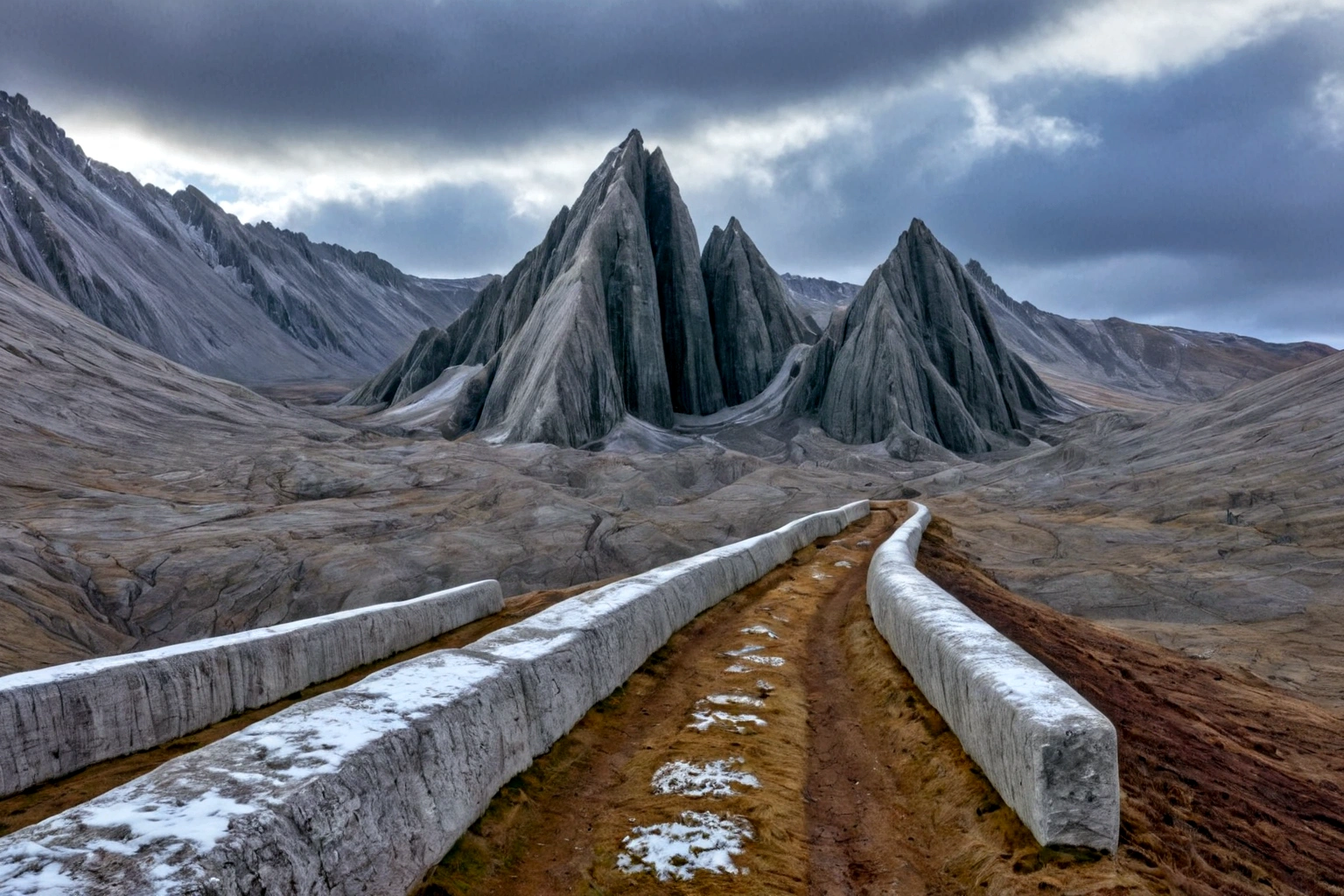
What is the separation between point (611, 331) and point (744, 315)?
1574 cm

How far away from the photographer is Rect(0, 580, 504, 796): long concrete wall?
6684 millimetres

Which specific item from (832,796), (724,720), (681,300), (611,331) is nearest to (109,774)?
(724,720)

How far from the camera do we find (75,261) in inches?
3489

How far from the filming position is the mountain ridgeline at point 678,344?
65.0m

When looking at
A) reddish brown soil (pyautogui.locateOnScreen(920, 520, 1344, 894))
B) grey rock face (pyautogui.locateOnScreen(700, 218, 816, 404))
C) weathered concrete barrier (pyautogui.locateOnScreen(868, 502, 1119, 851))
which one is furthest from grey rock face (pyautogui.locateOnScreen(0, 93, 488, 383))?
weathered concrete barrier (pyautogui.locateOnScreen(868, 502, 1119, 851))

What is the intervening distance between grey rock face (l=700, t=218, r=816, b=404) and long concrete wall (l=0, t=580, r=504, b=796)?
2785 inches

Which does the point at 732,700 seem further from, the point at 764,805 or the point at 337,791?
the point at 337,791

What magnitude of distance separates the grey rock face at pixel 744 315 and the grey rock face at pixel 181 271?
210ft

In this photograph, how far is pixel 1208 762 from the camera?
8.35 m

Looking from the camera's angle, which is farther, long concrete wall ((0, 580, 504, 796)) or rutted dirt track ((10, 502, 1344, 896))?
long concrete wall ((0, 580, 504, 796))

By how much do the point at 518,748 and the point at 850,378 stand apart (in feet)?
214

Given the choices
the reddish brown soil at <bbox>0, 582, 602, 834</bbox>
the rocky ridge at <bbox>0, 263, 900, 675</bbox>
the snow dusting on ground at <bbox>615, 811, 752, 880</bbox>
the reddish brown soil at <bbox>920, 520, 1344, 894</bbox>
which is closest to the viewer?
the snow dusting on ground at <bbox>615, 811, 752, 880</bbox>

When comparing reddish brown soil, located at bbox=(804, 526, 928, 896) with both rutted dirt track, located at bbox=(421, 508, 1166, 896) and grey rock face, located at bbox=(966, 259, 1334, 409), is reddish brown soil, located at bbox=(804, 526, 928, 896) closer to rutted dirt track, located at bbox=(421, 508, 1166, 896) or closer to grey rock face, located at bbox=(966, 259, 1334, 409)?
rutted dirt track, located at bbox=(421, 508, 1166, 896)

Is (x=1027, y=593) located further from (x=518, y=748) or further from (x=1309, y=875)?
(x=518, y=748)
